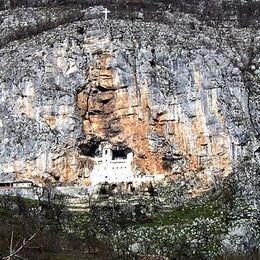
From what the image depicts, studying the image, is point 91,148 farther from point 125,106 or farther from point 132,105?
point 132,105

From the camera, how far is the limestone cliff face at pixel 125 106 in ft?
225

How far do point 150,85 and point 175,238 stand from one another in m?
21.3

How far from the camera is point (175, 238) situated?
57.0m

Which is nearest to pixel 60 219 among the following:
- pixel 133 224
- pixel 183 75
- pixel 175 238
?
pixel 133 224

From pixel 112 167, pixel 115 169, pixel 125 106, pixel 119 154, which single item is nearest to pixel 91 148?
pixel 119 154

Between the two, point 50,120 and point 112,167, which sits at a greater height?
point 50,120

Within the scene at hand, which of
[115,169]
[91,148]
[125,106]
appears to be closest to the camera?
[115,169]

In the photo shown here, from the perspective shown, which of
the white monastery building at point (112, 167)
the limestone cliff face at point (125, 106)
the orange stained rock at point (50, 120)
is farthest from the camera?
the orange stained rock at point (50, 120)

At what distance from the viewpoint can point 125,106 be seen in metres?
70.5

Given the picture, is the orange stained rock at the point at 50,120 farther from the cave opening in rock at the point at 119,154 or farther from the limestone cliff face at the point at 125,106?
the cave opening in rock at the point at 119,154

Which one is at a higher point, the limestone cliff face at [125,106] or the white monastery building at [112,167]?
the limestone cliff face at [125,106]

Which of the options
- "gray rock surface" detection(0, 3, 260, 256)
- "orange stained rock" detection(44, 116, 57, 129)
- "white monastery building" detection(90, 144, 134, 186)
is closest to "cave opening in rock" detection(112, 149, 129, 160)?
"white monastery building" detection(90, 144, 134, 186)

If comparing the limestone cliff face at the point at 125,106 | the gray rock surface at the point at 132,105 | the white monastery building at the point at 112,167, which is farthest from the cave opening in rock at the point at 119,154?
the gray rock surface at the point at 132,105

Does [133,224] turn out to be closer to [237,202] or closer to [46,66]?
[237,202]
